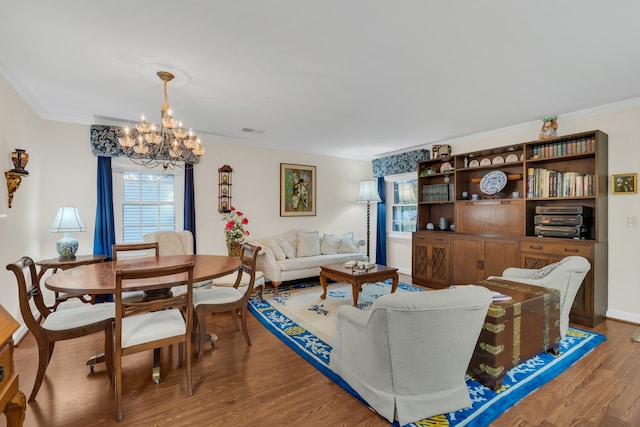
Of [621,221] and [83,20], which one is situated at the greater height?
[83,20]

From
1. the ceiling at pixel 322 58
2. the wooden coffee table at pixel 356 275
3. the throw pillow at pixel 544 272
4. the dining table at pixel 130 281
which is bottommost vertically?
the wooden coffee table at pixel 356 275

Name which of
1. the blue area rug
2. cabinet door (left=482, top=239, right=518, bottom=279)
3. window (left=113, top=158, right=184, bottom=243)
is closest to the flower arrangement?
window (left=113, top=158, right=184, bottom=243)

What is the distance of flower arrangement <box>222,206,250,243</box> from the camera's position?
4.85 meters

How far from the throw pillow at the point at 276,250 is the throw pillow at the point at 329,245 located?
85 cm

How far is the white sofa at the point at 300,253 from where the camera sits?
4691mm

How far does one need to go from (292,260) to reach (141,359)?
96.7 inches

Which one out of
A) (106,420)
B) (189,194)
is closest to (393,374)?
(106,420)

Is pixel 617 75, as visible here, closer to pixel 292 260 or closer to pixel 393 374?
pixel 393 374

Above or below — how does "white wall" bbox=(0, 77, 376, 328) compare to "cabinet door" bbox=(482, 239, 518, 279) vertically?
above

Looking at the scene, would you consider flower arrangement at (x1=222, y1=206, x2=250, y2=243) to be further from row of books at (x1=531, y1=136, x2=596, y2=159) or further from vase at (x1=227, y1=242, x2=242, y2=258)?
row of books at (x1=531, y1=136, x2=596, y2=159)

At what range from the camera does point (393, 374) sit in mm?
1812

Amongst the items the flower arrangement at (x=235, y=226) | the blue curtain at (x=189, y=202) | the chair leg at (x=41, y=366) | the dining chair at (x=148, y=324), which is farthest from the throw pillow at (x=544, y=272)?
the blue curtain at (x=189, y=202)

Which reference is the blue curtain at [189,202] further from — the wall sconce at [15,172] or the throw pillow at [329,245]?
the throw pillow at [329,245]

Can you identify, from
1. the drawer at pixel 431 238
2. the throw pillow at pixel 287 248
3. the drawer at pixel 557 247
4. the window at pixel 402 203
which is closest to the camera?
the drawer at pixel 557 247
